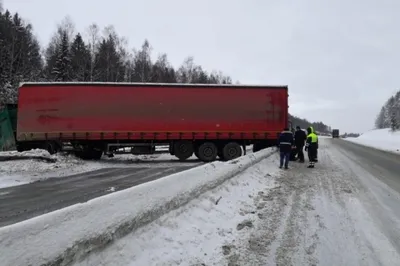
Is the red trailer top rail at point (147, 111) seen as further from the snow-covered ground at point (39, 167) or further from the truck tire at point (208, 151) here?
the snow-covered ground at point (39, 167)

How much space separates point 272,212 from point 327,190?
3287 millimetres

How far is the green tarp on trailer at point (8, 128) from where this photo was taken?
20047 mm

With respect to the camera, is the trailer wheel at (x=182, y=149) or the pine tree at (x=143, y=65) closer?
the trailer wheel at (x=182, y=149)

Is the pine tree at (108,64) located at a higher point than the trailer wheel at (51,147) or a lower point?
higher

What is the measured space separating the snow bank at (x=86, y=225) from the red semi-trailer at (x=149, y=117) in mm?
12661

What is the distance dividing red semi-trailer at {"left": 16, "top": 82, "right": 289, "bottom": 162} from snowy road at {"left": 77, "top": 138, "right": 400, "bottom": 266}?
382 inches

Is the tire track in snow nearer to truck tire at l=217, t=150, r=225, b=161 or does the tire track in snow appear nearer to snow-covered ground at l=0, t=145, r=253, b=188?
snow-covered ground at l=0, t=145, r=253, b=188

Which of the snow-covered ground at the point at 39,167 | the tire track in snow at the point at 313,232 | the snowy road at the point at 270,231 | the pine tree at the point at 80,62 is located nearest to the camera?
the snowy road at the point at 270,231

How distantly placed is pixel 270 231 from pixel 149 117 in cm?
1381

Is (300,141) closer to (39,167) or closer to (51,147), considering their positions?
(39,167)

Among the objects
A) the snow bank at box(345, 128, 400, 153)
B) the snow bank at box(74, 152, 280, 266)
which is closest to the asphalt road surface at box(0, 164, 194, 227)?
the snow bank at box(74, 152, 280, 266)

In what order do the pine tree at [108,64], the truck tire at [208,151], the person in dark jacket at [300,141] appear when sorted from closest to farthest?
the person in dark jacket at [300,141] < the truck tire at [208,151] < the pine tree at [108,64]

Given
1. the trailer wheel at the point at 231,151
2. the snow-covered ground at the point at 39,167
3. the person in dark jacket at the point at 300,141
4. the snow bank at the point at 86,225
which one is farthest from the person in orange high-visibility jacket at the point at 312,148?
the snow bank at the point at 86,225

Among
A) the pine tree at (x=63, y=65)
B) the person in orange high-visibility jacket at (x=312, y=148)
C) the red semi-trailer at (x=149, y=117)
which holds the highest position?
the pine tree at (x=63, y=65)
